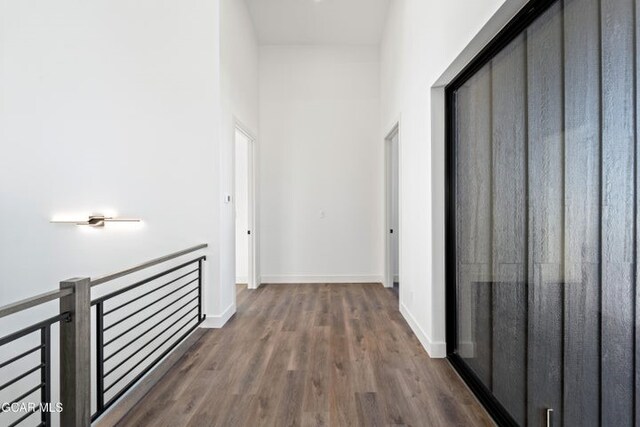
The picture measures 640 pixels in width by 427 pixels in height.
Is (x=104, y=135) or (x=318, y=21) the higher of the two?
(x=318, y=21)

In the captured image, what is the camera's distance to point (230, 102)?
3750 millimetres

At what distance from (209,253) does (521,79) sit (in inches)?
114

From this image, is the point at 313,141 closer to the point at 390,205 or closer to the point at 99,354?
the point at 390,205

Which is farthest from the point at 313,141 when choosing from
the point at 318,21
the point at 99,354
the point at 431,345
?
the point at 99,354

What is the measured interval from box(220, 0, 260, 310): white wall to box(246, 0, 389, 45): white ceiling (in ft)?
1.00

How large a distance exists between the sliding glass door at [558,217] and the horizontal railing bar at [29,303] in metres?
2.00

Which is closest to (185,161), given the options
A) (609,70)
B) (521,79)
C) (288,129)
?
(288,129)

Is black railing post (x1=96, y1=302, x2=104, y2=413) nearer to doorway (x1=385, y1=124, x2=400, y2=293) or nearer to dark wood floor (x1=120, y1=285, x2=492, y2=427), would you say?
dark wood floor (x1=120, y1=285, x2=492, y2=427)

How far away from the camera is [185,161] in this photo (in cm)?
345

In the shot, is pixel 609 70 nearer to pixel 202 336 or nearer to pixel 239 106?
pixel 202 336

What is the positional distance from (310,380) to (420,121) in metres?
2.24

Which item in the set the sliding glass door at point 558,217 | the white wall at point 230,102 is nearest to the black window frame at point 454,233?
the sliding glass door at point 558,217

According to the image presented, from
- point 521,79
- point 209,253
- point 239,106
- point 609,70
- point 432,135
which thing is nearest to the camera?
point 609,70

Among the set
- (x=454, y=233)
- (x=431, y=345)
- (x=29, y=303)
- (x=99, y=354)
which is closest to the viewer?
(x=29, y=303)
